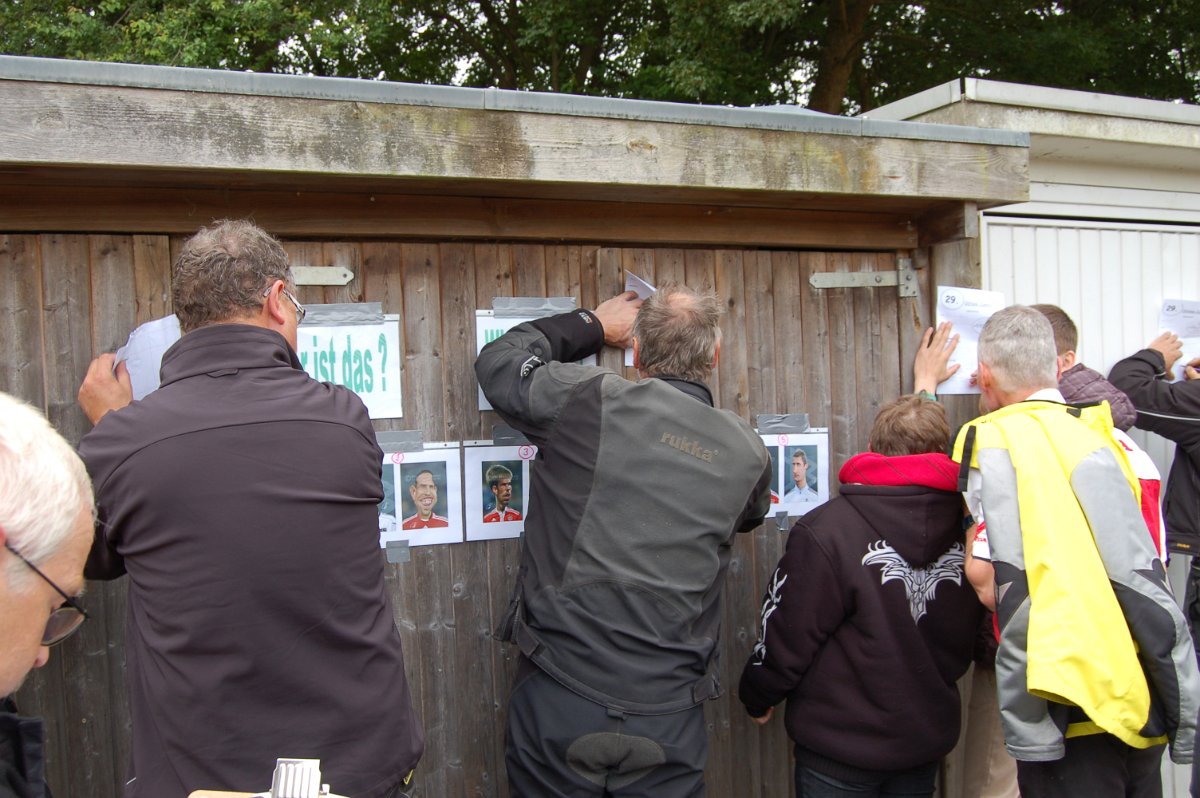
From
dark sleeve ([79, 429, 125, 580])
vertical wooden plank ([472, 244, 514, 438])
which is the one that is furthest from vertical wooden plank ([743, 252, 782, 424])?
dark sleeve ([79, 429, 125, 580])

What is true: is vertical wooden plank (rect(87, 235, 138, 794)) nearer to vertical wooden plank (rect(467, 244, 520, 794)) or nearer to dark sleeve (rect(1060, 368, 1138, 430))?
vertical wooden plank (rect(467, 244, 520, 794))

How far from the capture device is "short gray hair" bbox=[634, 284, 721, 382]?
283 cm

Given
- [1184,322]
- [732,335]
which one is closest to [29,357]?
[732,335]

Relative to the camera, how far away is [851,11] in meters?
12.5

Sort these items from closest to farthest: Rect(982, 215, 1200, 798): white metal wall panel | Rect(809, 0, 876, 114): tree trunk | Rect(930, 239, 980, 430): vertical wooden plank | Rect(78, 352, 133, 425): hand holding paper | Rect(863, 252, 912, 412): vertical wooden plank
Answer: Rect(78, 352, 133, 425): hand holding paper, Rect(930, 239, 980, 430): vertical wooden plank, Rect(863, 252, 912, 412): vertical wooden plank, Rect(982, 215, 1200, 798): white metal wall panel, Rect(809, 0, 876, 114): tree trunk

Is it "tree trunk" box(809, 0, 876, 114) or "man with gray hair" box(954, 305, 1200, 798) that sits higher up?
"tree trunk" box(809, 0, 876, 114)

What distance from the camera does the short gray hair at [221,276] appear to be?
2148 mm

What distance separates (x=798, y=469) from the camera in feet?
11.9

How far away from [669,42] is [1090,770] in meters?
10.2

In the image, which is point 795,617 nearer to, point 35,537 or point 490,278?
point 490,278

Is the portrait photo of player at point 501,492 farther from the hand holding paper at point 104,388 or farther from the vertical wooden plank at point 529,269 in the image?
the hand holding paper at point 104,388

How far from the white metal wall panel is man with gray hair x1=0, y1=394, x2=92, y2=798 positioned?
386cm

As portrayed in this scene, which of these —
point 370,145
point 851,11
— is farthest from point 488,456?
point 851,11

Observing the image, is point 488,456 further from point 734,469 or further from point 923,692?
point 923,692
